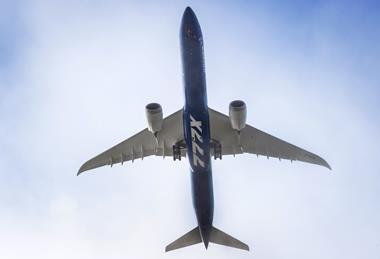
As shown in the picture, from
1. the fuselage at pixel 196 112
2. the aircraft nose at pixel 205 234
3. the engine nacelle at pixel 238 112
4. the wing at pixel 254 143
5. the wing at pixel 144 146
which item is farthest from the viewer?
the wing at pixel 144 146

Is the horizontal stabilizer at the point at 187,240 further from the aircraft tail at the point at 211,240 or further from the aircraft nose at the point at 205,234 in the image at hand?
the aircraft nose at the point at 205,234

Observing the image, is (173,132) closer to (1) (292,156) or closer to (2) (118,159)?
(2) (118,159)

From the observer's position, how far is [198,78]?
2319cm

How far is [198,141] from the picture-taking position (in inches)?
953

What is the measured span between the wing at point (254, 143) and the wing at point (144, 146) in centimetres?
222

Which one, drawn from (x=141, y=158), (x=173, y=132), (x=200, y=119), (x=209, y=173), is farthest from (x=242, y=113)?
(x=141, y=158)

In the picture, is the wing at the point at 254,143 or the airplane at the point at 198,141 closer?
the airplane at the point at 198,141

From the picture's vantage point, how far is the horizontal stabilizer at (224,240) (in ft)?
90.8

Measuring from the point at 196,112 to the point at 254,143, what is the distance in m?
6.22

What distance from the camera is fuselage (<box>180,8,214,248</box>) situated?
23172mm

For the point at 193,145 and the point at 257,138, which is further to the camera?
the point at 257,138

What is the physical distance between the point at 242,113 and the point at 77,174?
10.6m

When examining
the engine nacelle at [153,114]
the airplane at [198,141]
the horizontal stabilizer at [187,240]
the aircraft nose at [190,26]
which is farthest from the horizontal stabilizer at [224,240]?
the aircraft nose at [190,26]

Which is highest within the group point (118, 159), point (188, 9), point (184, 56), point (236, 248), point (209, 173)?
point (188, 9)
